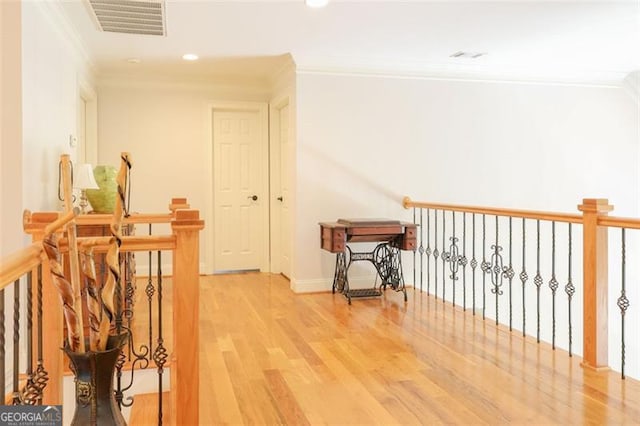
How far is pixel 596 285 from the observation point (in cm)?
306

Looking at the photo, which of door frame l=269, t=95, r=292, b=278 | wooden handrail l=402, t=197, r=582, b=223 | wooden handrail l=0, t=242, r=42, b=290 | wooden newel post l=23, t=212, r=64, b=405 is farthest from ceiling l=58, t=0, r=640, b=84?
wooden handrail l=0, t=242, r=42, b=290

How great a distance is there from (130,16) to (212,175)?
2.53 m

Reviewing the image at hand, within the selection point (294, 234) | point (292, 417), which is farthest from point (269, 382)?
point (294, 234)

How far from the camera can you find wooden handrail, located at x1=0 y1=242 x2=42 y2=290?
4.72 feet

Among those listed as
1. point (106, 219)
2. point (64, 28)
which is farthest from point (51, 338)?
point (64, 28)

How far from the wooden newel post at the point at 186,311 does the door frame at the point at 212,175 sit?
166 inches

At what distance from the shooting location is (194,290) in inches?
79.9

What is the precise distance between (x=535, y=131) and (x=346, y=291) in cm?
299

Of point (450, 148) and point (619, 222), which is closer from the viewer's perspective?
point (619, 222)

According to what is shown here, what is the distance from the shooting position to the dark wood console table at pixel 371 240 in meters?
4.75

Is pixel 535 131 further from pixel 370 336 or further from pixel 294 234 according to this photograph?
pixel 370 336

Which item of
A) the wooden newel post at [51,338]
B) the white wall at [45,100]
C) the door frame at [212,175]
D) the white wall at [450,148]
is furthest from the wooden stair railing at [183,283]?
the door frame at [212,175]

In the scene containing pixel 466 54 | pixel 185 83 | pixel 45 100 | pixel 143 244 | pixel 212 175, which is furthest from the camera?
pixel 212 175

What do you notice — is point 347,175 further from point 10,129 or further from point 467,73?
point 10,129
